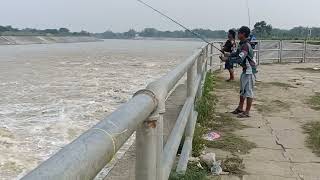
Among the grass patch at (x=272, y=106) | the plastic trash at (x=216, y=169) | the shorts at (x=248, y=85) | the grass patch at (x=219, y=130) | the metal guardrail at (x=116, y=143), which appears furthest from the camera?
the grass patch at (x=272, y=106)

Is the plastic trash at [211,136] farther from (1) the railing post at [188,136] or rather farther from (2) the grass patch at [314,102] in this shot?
(2) the grass patch at [314,102]

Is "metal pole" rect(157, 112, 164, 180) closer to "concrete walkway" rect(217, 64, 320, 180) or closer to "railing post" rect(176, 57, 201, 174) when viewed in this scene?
"railing post" rect(176, 57, 201, 174)

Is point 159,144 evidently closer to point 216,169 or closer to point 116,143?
point 116,143

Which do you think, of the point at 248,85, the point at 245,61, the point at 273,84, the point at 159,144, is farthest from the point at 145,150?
the point at 273,84

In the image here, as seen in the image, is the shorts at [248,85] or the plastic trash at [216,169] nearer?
the plastic trash at [216,169]

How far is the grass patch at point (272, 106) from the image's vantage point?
30.3 ft

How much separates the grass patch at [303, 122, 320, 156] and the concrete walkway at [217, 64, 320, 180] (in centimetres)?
9

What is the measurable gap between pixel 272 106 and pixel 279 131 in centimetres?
257

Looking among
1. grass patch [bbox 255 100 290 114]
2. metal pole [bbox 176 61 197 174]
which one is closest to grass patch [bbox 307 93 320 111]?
grass patch [bbox 255 100 290 114]

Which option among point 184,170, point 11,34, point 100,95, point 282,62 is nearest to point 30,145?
point 184,170

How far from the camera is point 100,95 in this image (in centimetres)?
1900

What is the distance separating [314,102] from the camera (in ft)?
33.7

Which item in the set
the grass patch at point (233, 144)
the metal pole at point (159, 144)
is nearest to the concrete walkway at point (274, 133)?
the grass patch at point (233, 144)

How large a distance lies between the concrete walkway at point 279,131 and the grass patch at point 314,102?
0.43 ft
